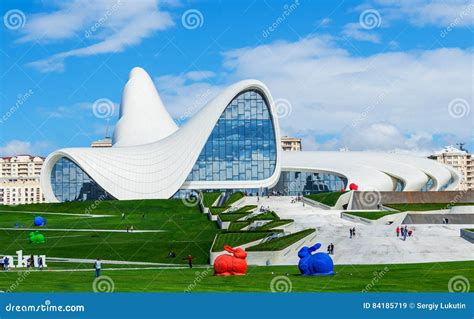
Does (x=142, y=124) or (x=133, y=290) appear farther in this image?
(x=142, y=124)

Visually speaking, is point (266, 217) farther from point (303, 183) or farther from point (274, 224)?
point (303, 183)

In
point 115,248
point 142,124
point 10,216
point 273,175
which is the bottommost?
point 115,248

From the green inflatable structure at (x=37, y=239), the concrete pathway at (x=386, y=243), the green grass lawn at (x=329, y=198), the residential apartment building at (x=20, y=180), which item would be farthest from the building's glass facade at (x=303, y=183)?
the residential apartment building at (x=20, y=180)

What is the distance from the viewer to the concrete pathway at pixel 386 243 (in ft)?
96.6

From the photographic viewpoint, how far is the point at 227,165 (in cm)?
6694

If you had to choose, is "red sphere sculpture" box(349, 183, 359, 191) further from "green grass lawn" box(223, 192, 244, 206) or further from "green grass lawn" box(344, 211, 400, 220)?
"green grass lawn" box(344, 211, 400, 220)

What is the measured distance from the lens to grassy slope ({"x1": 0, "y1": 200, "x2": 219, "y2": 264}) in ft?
108

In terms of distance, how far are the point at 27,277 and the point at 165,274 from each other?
13.8 ft

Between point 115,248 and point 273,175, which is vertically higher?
Answer: point 273,175

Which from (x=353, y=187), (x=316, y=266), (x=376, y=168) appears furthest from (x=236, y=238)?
(x=376, y=168)

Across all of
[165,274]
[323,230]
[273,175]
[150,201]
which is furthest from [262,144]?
[165,274]

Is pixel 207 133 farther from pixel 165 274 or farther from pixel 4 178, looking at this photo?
pixel 4 178

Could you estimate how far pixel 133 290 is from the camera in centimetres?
1773

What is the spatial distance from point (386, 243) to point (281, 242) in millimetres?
4621
